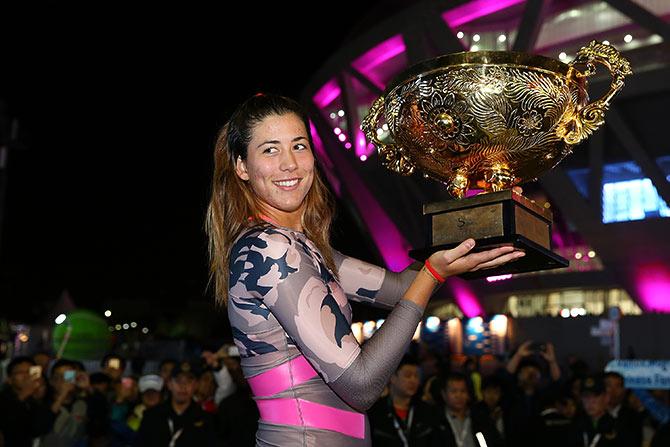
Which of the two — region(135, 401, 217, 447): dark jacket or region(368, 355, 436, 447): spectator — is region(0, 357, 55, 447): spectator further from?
region(368, 355, 436, 447): spectator

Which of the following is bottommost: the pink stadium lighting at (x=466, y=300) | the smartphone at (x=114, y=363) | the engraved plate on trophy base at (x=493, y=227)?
the smartphone at (x=114, y=363)

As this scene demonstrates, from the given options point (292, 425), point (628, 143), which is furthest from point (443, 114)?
point (628, 143)

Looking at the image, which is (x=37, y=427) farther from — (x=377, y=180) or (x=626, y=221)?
(x=377, y=180)

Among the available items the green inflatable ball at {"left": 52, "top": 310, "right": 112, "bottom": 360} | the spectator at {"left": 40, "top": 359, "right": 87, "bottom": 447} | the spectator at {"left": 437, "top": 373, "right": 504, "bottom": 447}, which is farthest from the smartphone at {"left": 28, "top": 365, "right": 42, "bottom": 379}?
the green inflatable ball at {"left": 52, "top": 310, "right": 112, "bottom": 360}

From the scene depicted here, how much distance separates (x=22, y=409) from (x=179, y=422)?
160 centimetres

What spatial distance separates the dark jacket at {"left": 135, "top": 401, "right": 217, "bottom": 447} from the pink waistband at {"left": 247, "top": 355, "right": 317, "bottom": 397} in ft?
20.5

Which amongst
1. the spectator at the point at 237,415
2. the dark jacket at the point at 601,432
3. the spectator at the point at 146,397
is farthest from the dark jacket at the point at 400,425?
the spectator at the point at 146,397

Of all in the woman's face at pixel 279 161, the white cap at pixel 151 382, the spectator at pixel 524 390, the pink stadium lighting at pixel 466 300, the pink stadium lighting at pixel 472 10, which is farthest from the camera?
the pink stadium lighting at pixel 466 300

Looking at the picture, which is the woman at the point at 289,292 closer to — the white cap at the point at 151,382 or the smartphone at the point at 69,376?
the smartphone at the point at 69,376

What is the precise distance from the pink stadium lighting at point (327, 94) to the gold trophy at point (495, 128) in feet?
98.7

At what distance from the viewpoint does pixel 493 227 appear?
256 cm

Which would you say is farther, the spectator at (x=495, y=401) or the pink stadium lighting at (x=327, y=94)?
the pink stadium lighting at (x=327, y=94)

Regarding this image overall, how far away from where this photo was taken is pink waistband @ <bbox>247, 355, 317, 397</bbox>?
2404mm

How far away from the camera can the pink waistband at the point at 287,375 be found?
240cm
